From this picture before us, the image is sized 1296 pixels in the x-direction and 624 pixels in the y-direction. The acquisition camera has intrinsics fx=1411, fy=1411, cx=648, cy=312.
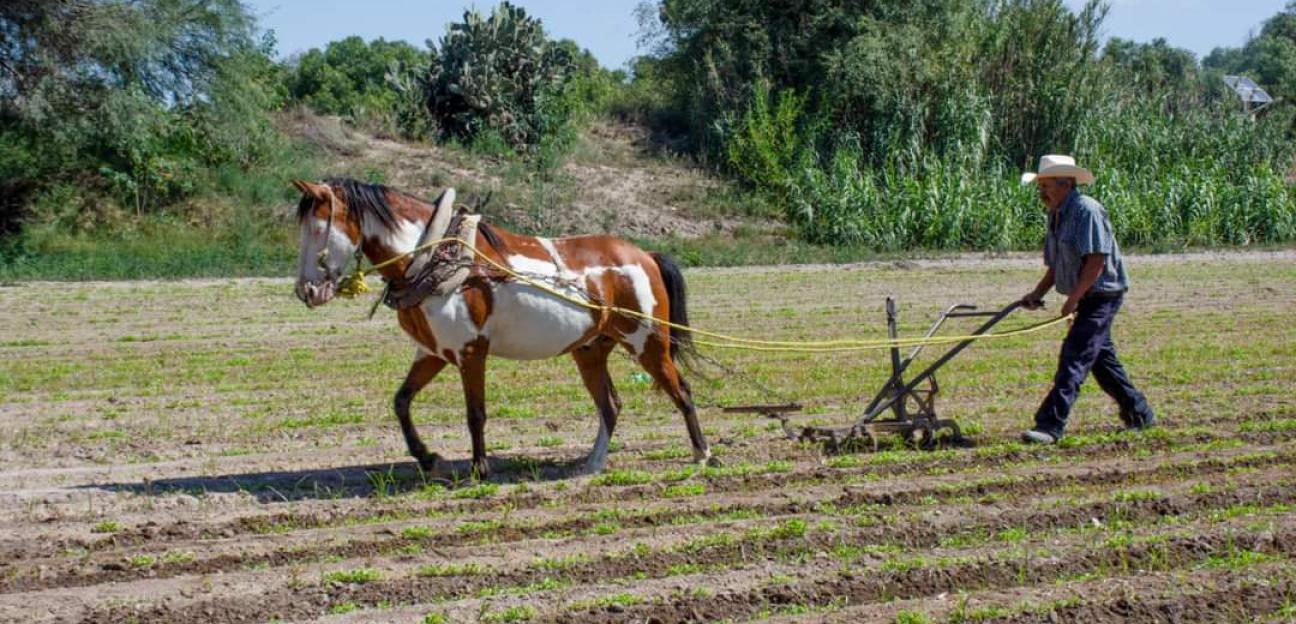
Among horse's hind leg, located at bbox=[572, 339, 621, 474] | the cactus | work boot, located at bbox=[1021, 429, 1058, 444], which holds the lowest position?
work boot, located at bbox=[1021, 429, 1058, 444]

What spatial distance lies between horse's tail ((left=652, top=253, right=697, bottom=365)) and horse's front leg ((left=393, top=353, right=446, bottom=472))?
5.57 feet

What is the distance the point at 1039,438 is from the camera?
9836 mm

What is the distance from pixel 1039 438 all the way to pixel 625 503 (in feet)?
10.4

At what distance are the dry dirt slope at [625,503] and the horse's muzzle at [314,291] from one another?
120 cm

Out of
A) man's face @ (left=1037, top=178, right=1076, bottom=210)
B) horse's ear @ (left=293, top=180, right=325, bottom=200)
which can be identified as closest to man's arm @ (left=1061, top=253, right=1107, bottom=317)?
man's face @ (left=1037, top=178, right=1076, bottom=210)

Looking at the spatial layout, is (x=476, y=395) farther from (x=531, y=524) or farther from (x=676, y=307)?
(x=676, y=307)

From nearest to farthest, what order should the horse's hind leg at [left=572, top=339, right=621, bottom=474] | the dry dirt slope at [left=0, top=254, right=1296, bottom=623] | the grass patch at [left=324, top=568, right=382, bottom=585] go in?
the dry dirt slope at [left=0, top=254, right=1296, bottom=623] → the grass patch at [left=324, top=568, right=382, bottom=585] → the horse's hind leg at [left=572, top=339, right=621, bottom=474]

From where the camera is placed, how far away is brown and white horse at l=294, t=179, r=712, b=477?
876 centimetres

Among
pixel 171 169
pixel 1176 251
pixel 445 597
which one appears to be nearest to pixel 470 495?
pixel 445 597

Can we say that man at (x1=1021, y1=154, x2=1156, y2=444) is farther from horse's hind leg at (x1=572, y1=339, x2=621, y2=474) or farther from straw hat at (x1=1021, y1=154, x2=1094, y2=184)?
horse's hind leg at (x1=572, y1=339, x2=621, y2=474)

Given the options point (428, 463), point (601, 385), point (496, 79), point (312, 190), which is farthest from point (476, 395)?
point (496, 79)

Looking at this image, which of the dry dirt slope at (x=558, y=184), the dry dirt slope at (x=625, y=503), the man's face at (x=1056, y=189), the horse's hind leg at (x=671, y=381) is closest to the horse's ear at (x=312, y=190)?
the dry dirt slope at (x=625, y=503)

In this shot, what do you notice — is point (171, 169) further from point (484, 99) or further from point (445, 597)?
point (445, 597)

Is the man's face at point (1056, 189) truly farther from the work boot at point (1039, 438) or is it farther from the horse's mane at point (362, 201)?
the horse's mane at point (362, 201)
